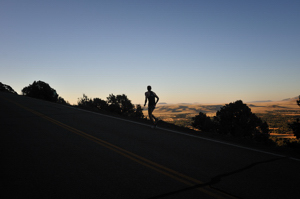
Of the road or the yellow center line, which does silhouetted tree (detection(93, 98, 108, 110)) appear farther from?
the yellow center line

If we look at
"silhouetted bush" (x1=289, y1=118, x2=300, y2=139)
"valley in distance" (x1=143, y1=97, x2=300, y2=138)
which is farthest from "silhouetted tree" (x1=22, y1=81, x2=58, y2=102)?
"silhouetted bush" (x1=289, y1=118, x2=300, y2=139)

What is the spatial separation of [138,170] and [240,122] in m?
41.8

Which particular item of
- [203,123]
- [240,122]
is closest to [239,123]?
[240,122]

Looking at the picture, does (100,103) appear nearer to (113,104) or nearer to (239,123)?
(113,104)

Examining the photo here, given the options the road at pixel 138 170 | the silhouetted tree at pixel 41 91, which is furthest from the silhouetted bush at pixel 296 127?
the silhouetted tree at pixel 41 91

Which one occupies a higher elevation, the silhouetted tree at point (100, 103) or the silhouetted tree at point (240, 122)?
the silhouetted tree at point (100, 103)

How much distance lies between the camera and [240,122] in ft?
132

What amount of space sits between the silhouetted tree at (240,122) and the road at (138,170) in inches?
1526

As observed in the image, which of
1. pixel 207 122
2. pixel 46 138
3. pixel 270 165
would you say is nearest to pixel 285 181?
pixel 270 165

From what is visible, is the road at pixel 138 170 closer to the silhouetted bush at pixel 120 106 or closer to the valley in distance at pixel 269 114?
the valley in distance at pixel 269 114

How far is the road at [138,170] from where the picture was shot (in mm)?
3000

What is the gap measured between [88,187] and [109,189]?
38 centimetres

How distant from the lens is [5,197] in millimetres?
2803

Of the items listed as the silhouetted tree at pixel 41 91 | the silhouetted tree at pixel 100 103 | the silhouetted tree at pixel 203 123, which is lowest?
the silhouetted tree at pixel 203 123
